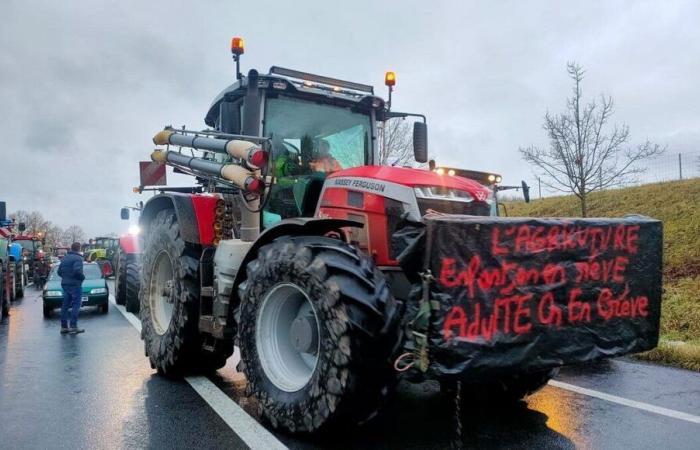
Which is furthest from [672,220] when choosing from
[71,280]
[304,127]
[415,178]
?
[71,280]

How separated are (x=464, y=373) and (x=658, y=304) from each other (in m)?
1.80

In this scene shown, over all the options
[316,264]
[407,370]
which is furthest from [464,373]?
[316,264]

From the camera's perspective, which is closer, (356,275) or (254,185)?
(356,275)

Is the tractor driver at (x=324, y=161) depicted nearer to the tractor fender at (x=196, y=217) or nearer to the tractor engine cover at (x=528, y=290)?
the tractor fender at (x=196, y=217)

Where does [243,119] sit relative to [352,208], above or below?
above

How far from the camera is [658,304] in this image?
4.21 meters

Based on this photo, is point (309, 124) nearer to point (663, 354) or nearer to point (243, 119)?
point (243, 119)

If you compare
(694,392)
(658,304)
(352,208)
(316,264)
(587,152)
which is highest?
(587,152)

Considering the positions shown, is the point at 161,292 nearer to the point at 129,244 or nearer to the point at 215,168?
the point at 215,168

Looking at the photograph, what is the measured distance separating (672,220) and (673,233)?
3.88ft

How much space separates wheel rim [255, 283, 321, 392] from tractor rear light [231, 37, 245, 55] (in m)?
2.68

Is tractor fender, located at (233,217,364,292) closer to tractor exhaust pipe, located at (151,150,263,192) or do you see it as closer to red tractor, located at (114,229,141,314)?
tractor exhaust pipe, located at (151,150,263,192)

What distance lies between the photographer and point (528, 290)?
147 inches

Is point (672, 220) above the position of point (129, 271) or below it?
above
